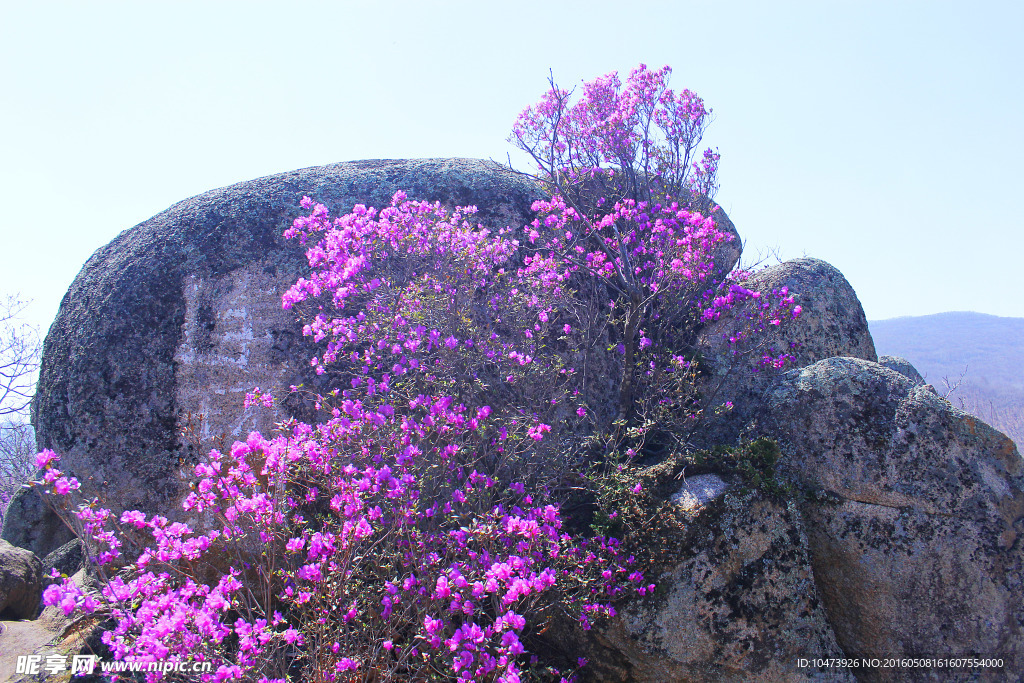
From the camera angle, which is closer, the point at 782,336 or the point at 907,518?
the point at 907,518

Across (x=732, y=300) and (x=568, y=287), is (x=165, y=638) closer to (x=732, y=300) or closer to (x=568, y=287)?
(x=568, y=287)

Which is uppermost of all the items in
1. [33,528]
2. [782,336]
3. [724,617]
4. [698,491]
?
[782,336]

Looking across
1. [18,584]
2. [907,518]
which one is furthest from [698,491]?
[18,584]

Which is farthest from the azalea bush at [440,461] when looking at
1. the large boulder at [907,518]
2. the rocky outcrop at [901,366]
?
the rocky outcrop at [901,366]

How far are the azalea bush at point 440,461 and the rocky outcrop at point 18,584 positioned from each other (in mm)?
4746

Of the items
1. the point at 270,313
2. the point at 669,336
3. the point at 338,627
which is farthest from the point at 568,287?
the point at 338,627

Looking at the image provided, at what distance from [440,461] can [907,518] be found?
380 cm

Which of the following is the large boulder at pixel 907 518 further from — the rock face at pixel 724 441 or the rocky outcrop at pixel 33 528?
→ the rocky outcrop at pixel 33 528

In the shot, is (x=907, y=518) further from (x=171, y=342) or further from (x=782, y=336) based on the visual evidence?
(x=171, y=342)

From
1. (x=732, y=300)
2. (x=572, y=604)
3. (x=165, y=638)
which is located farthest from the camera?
(x=732, y=300)

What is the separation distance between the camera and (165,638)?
3332mm

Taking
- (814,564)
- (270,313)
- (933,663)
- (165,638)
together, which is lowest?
(933,663)

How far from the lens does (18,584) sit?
8.80 metres

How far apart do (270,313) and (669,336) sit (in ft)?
14.6
